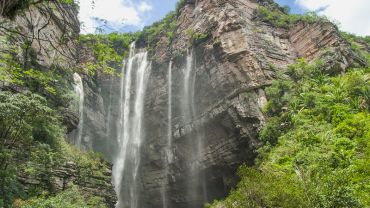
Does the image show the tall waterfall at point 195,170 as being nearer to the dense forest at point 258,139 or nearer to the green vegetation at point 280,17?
the dense forest at point 258,139

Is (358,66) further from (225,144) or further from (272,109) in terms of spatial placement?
(225,144)

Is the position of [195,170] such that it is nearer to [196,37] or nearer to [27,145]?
[196,37]

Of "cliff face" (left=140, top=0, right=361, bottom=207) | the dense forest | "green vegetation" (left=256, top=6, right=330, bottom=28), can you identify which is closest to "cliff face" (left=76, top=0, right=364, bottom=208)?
"cliff face" (left=140, top=0, right=361, bottom=207)

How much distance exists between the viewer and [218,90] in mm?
29281

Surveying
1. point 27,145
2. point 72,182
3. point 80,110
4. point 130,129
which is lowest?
point 72,182

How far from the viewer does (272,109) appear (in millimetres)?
25312

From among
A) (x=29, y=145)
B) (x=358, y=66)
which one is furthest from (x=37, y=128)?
(x=358, y=66)

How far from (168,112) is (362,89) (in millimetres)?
17298

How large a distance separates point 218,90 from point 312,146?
1165cm

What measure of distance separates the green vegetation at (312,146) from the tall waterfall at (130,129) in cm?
1477

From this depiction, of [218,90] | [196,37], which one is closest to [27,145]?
[218,90]

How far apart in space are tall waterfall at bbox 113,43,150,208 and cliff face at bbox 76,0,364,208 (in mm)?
925

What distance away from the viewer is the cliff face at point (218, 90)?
2667 cm

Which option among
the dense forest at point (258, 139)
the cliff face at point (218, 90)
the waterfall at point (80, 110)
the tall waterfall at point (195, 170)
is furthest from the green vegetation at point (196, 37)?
the waterfall at point (80, 110)
